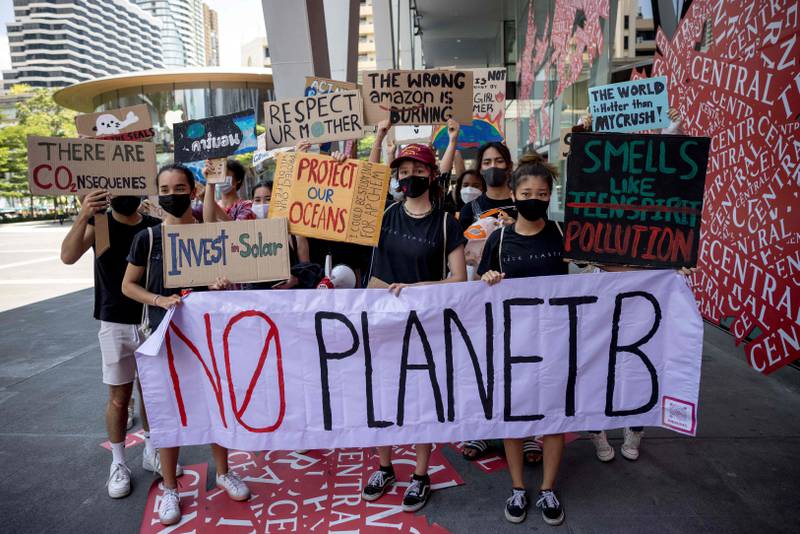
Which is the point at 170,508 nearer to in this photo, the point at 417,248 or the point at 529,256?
the point at 417,248

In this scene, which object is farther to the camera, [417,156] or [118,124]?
[118,124]

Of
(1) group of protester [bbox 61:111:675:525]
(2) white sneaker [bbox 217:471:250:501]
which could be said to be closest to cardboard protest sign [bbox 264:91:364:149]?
(1) group of protester [bbox 61:111:675:525]

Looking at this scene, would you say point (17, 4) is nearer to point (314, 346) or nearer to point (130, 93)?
point (130, 93)

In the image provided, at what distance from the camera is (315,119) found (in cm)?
362

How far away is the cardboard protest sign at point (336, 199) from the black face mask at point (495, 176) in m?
1.00

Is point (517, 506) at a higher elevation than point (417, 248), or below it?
below

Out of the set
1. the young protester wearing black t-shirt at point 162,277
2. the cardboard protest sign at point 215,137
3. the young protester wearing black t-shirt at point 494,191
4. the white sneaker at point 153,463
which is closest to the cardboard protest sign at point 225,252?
the young protester wearing black t-shirt at point 162,277

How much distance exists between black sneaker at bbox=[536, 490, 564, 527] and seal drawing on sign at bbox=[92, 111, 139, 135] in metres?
3.44

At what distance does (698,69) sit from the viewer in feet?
17.4

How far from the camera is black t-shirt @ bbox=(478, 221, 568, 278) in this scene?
2.88m

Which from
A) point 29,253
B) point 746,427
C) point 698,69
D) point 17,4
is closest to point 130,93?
point 29,253

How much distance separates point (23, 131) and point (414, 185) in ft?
143

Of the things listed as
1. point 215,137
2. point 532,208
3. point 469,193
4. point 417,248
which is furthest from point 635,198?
point 215,137

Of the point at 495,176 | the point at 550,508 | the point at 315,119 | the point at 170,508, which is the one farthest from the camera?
the point at 495,176
